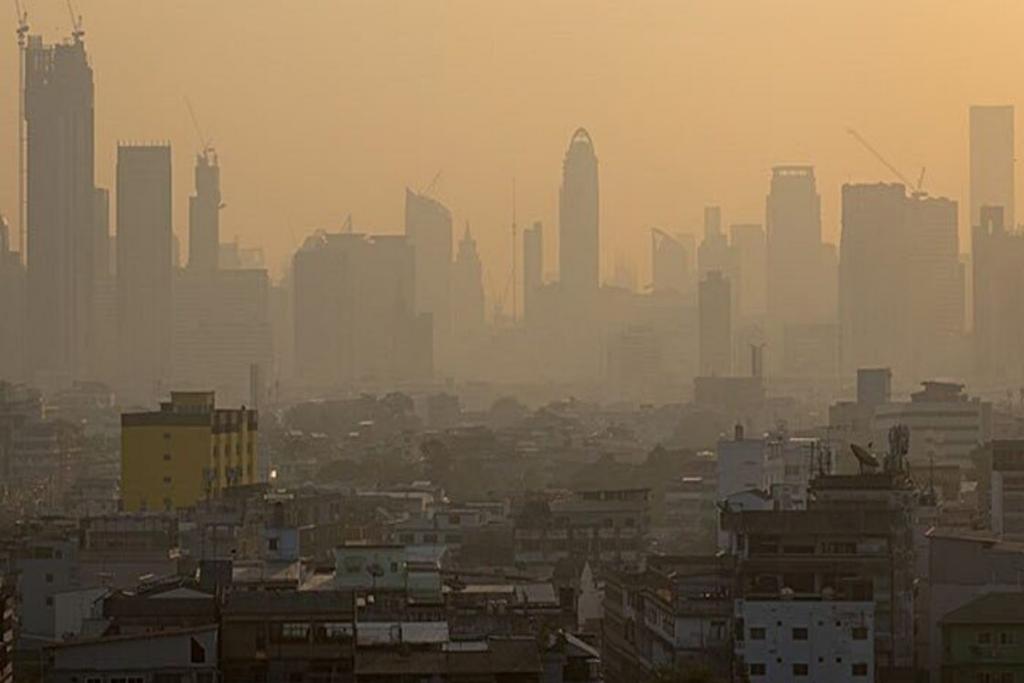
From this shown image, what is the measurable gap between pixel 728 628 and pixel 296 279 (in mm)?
122320

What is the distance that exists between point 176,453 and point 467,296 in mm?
112262

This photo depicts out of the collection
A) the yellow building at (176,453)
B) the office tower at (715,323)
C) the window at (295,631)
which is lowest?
the window at (295,631)

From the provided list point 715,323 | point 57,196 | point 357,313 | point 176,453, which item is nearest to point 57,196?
point 57,196

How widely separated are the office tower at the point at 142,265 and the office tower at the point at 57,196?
1.73m

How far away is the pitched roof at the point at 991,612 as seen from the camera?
24594mm

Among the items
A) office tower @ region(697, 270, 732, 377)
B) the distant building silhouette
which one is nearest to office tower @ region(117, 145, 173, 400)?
the distant building silhouette

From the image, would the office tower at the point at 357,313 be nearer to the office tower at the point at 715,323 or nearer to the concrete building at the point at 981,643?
the office tower at the point at 715,323

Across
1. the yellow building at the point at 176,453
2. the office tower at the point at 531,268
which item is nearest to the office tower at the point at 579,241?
the office tower at the point at 531,268

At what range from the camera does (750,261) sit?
162 meters

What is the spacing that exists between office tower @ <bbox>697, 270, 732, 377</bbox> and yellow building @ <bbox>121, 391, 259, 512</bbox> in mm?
86845

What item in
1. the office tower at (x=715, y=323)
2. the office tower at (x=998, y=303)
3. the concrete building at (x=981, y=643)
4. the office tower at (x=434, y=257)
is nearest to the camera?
the concrete building at (x=981, y=643)

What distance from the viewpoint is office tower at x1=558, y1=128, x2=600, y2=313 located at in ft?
512

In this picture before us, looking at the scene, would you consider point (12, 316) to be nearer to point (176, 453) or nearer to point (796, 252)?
point (796, 252)

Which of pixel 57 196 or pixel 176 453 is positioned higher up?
pixel 57 196
